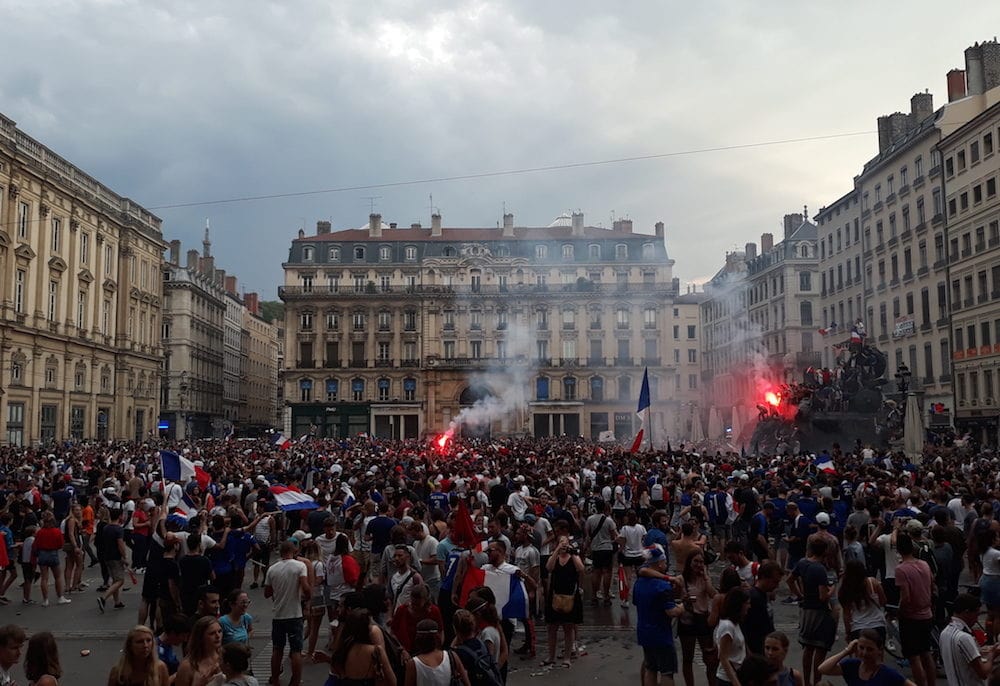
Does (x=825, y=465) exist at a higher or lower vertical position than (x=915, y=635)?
higher

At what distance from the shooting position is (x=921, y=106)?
53.0m

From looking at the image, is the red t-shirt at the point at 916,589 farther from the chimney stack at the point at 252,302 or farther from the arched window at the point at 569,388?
the chimney stack at the point at 252,302

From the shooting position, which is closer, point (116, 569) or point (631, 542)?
point (631, 542)

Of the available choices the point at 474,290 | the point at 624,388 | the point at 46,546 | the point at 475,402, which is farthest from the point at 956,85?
the point at 46,546

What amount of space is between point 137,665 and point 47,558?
27.7ft

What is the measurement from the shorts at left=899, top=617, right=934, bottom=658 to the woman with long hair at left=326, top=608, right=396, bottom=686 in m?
5.10

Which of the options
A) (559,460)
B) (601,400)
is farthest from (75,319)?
(601,400)

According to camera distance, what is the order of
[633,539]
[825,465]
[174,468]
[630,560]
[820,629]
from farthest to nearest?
[825,465] → [174,468] → [630,560] → [633,539] → [820,629]

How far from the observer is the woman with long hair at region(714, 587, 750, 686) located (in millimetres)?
6847

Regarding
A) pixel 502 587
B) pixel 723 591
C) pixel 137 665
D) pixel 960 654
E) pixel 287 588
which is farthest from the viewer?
pixel 502 587

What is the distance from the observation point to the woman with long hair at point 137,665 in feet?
17.6

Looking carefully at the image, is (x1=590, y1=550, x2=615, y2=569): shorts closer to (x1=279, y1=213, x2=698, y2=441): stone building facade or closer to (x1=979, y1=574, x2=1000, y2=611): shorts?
(x1=979, y1=574, x2=1000, y2=611): shorts

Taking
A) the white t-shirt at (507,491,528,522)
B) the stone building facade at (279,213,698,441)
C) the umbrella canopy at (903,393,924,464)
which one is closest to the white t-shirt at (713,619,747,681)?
the white t-shirt at (507,491,528,522)

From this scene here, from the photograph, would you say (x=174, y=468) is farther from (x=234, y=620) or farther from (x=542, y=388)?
(x=542, y=388)
